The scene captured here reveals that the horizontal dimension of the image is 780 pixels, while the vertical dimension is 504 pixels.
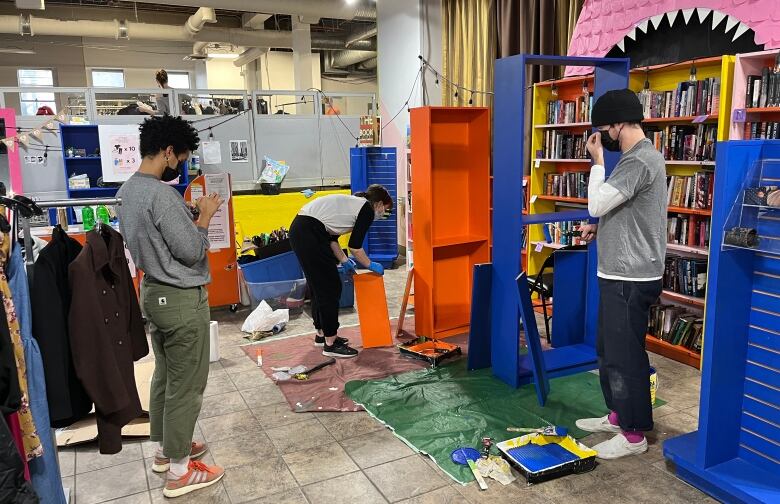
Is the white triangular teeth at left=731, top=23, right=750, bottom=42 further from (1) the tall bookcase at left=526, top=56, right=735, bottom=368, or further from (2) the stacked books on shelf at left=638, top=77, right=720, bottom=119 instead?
(2) the stacked books on shelf at left=638, top=77, right=720, bottom=119

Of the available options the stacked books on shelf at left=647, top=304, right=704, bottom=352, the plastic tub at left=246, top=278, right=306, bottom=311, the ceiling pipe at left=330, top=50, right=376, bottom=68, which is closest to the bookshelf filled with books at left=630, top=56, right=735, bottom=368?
the stacked books on shelf at left=647, top=304, right=704, bottom=352

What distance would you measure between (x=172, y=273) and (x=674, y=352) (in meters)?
3.64

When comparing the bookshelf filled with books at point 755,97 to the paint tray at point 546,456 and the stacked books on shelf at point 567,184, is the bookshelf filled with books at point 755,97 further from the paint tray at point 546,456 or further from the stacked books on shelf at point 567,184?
the paint tray at point 546,456

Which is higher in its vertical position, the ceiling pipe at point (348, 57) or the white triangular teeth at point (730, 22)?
the ceiling pipe at point (348, 57)

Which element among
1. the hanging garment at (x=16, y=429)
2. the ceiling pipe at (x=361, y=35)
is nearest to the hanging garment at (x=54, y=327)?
the hanging garment at (x=16, y=429)

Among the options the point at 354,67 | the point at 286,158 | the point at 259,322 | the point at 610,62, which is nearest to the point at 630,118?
the point at 610,62

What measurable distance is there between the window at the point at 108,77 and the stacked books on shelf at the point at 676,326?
13377 millimetres

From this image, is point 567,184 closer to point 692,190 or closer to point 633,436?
point 692,190

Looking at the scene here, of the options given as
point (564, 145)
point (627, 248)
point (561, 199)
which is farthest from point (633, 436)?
point (564, 145)

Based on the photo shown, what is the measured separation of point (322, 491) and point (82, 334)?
133cm

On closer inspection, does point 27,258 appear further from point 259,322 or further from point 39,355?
point 259,322

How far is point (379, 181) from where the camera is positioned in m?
7.84

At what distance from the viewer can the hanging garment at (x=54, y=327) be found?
2098mm

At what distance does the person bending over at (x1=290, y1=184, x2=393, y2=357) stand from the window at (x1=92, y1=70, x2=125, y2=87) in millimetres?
11709
